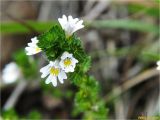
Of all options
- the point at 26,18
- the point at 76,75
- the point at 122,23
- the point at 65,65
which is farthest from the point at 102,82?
the point at 65,65

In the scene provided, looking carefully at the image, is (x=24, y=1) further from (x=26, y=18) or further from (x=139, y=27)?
(x=139, y=27)

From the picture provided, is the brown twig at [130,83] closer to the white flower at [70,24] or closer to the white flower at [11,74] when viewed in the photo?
the white flower at [11,74]

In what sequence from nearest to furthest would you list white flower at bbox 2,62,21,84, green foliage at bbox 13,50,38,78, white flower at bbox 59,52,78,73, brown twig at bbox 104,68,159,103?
white flower at bbox 59,52,78,73 < green foliage at bbox 13,50,38,78 < brown twig at bbox 104,68,159,103 < white flower at bbox 2,62,21,84

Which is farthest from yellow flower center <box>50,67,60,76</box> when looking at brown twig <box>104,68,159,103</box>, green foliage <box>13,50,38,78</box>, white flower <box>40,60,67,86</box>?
brown twig <box>104,68,159,103</box>

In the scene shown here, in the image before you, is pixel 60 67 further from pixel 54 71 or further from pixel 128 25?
pixel 128 25

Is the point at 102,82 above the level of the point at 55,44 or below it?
above

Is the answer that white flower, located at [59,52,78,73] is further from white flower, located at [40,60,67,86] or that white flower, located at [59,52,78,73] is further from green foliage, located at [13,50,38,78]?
green foliage, located at [13,50,38,78]

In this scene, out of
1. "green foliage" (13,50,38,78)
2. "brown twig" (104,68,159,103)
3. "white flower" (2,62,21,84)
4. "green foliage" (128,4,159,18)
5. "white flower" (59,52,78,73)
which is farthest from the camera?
"white flower" (2,62,21,84)
